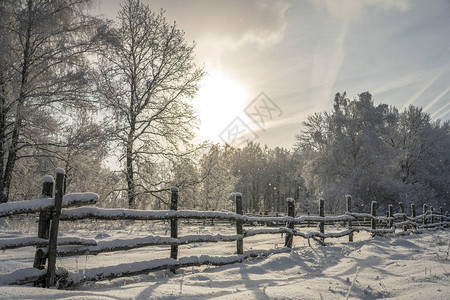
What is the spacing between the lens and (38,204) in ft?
11.6

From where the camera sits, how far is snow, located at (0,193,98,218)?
3348 millimetres

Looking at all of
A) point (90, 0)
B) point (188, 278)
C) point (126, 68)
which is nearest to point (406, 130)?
point (126, 68)

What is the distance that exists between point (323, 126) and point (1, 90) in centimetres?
2319

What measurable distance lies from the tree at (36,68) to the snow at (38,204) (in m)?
7.72

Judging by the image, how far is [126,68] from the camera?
1362cm

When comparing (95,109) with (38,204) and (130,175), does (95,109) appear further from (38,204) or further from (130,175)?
(38,204)

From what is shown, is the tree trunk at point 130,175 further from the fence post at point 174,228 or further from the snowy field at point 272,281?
the fence post at point 174,228

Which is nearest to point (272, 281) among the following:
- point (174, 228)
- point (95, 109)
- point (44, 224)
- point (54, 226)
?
point (174, 228)

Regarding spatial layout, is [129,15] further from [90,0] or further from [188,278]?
[188,278]

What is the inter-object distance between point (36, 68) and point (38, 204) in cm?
901

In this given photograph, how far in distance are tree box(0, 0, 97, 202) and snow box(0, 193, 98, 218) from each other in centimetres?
772

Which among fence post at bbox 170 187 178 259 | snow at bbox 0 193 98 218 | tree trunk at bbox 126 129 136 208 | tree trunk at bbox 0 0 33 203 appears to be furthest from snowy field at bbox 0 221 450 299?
tree trunk at bbox 126 129 136 208

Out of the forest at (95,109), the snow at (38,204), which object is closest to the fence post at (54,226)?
the snow at (38,204)

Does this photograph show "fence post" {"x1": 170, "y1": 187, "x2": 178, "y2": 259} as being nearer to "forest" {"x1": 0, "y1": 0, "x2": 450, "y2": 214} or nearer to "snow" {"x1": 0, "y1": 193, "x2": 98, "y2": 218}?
"snow" {"x1": 0, "y1": 193, "x2": 98, "y2": 218}
